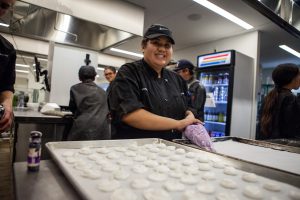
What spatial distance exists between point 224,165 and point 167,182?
30cm

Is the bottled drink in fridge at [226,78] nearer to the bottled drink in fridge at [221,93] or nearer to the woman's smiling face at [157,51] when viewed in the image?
the bottled drink in fridge at [221,93]

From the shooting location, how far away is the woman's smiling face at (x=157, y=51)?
4.82 feet

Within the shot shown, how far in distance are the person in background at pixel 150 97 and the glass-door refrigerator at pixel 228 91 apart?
2.49 m

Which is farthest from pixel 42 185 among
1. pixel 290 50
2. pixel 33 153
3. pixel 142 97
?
pixel 290 50

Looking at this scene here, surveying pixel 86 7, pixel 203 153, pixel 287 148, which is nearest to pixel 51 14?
pixel 86 7

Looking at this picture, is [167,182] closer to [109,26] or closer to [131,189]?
[131,189]

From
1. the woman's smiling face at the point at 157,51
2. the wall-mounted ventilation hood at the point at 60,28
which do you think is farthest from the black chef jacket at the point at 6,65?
the wall-mounted ventilation hood at the point at 60,28

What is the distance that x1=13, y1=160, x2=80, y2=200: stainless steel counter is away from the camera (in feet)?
1.77

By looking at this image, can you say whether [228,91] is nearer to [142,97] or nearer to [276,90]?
[276,90]

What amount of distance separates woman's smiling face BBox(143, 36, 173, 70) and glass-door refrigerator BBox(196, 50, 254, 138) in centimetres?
257

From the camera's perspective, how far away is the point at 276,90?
2373mm

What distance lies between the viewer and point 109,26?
10.5 ft

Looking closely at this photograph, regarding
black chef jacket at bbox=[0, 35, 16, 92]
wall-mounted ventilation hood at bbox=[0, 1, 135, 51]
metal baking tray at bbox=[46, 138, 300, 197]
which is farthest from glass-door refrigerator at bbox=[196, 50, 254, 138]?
black chef jacket at bbox=[0, 35, 16, 92]

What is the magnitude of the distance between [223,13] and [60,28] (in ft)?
8.47
